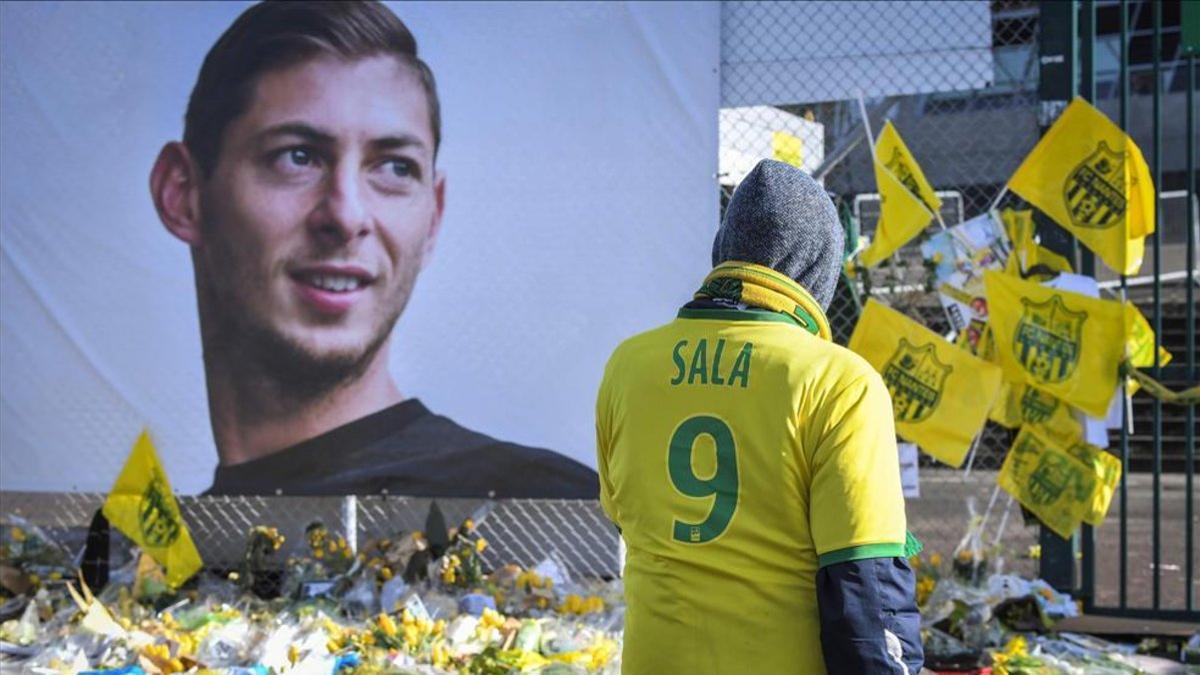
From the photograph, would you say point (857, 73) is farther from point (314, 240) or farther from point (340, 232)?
point (314, 240)

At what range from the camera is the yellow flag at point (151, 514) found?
5883 millimetres

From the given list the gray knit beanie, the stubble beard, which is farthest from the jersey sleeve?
the stubble beard

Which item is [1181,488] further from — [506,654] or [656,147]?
[506,654]

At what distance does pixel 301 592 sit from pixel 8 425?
176 cm

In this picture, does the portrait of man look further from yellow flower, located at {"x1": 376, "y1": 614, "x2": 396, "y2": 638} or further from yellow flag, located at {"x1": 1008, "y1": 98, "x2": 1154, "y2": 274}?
yellow flag, located at {"x1": 1008, "y1": 98, "x2": 1154, "y2": 274}

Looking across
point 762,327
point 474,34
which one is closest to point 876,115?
point 474,34

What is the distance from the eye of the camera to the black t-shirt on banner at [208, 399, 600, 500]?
5.60m

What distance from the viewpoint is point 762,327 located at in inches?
91.5

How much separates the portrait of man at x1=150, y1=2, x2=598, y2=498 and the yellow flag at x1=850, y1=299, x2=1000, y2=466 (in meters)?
1.69

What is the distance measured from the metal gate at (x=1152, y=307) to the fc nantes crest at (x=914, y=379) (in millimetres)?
727

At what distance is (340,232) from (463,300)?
66 centimetres

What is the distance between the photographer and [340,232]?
5828mm

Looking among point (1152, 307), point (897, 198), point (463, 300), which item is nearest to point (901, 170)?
point (897, 198)

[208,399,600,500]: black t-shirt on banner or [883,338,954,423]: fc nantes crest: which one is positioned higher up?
[883,338,954,423]: fc nantes crest
